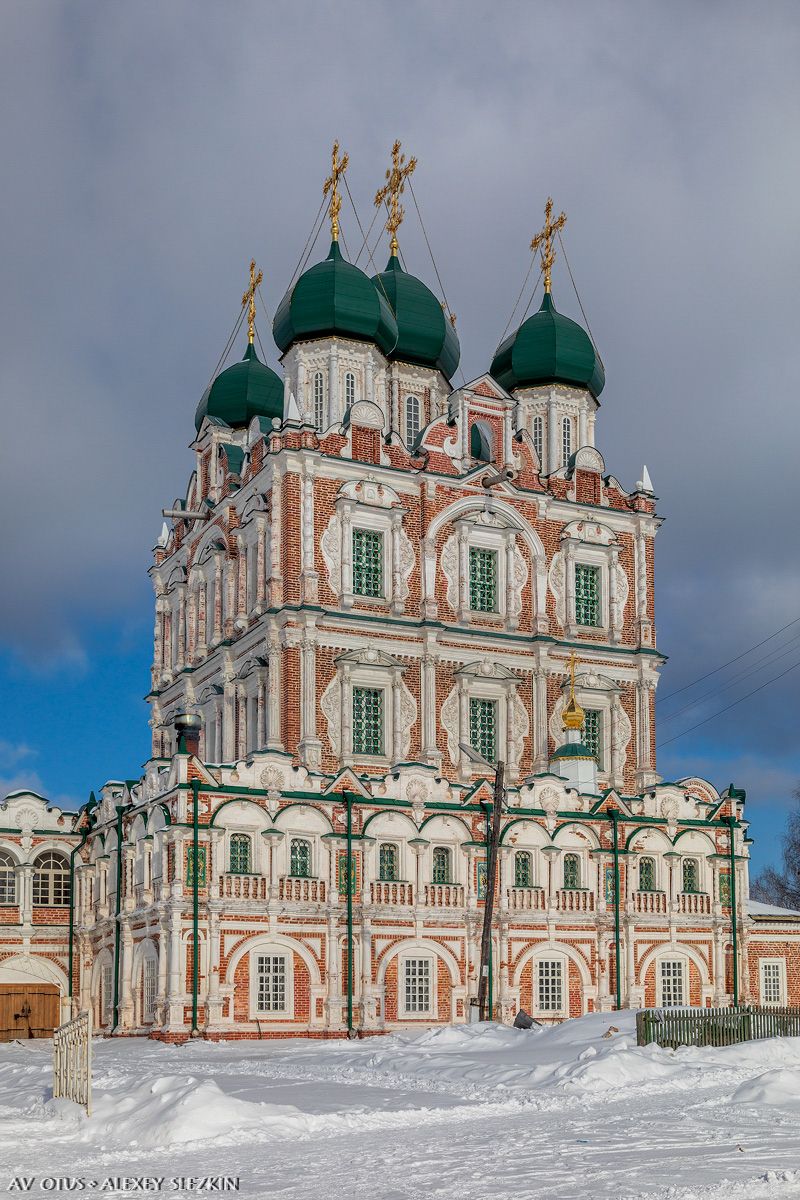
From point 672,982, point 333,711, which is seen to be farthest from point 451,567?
point 672,982

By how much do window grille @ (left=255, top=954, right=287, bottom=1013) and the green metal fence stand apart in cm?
1347

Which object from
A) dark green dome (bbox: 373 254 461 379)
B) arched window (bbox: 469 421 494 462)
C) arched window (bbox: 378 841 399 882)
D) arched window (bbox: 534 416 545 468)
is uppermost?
dark green dome (bbox: 373 254 461 379)

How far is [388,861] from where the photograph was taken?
41688mm

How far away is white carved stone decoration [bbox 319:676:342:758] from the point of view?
151 feet

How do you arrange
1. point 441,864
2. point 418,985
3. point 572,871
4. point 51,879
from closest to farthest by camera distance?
point 418,985 < point 441,864 < point 572,871 < point 51,879

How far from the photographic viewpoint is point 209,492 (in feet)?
175

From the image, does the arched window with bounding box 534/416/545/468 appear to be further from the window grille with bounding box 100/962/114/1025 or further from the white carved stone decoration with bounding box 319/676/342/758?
the window grille with bounding box 100/962/114/1025

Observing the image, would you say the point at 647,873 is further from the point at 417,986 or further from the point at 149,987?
the point at 149,987

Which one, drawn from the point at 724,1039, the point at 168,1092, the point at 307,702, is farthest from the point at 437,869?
the point at 168,1092

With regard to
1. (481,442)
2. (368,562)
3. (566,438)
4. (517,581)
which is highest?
(566,438)

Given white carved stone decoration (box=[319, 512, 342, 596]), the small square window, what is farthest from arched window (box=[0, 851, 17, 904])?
white carved stone decoration (box=[319, 512, 342, 596])

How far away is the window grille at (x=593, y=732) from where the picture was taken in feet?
166

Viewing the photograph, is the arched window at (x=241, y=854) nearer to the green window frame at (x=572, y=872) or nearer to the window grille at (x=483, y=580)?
the green window frame at (x=572, y=872)

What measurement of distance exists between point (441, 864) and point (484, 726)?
7.68 meters
